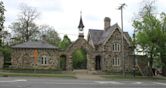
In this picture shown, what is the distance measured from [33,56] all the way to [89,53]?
10.6 m

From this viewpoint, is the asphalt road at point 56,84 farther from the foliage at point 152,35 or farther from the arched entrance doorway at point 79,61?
the arched entrance doorway at point 79,61

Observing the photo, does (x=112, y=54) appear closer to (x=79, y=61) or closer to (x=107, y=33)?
(x=107, y=33)

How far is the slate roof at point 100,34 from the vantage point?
67688mm

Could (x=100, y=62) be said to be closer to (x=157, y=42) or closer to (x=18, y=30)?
(x=157, y=42)

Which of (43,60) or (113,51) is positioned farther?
(113,51)

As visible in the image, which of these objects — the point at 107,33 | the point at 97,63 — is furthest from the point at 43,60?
the point at 107,33

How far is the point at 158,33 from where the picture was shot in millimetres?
56812

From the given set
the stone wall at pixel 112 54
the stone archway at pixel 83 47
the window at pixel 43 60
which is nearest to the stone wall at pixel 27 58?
the window at pixel 43 60

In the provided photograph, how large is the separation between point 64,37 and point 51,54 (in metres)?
35.8

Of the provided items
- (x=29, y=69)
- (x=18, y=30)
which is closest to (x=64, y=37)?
(x=18, y=30)

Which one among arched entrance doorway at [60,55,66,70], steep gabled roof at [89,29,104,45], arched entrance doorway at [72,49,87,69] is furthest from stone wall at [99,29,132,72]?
arched entrance doorway at [72,49,87,69]

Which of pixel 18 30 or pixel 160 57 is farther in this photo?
pixel 18 30

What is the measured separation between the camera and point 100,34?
72.7 meters

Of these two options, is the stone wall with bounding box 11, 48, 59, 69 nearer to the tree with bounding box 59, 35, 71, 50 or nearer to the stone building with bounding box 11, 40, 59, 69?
the stone building with bounding box 11, 40, 59, 69
